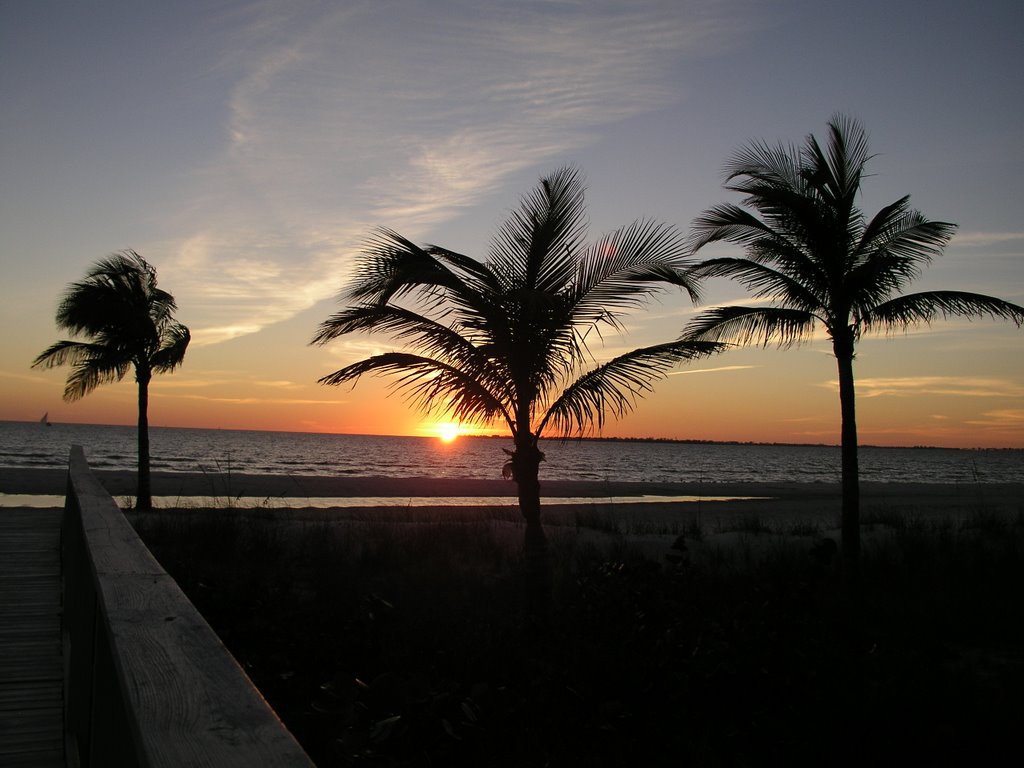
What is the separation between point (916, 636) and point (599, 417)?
A: 172 inches

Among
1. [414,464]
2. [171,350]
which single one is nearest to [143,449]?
[171,350]

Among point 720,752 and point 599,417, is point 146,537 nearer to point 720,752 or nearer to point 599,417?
point 599,417

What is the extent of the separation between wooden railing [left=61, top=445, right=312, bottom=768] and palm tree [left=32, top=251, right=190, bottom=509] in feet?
57.4

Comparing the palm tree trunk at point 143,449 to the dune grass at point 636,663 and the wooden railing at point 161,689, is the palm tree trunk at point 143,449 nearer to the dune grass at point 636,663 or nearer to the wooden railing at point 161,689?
the dune grass at point 636,663

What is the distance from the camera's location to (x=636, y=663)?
6.33 metres

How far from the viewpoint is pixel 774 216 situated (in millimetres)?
12492

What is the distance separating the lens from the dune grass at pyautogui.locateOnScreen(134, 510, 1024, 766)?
4590mm

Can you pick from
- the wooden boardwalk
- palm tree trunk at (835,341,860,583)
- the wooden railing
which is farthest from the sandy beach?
the wooden railing

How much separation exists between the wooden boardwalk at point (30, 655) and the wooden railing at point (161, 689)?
2.75 feet

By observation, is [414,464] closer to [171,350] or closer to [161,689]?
[171,350]

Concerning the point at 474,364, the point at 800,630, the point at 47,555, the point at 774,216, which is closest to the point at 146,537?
the point at 47,555

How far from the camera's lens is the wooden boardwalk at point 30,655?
131 inches

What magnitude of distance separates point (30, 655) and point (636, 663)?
4339 mm

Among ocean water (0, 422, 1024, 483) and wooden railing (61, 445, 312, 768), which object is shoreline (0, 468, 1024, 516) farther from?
wooden railing (61, 445, 312, 768)
